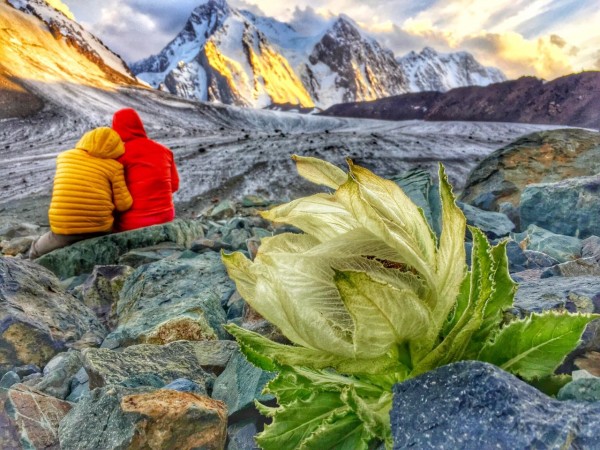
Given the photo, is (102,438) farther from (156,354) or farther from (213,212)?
(213,212)

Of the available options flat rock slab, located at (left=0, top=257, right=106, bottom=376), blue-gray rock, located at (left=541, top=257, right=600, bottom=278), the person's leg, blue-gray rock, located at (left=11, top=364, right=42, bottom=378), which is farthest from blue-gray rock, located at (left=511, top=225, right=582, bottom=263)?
the person's leg

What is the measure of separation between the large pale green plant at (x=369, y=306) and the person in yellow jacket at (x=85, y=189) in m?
4.20


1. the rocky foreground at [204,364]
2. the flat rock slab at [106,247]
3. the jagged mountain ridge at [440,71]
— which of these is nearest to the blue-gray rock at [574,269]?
the rocky foreground at [204,364]

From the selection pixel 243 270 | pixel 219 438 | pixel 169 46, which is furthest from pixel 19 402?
pixel 169 46

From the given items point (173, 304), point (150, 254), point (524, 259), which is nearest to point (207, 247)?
point (150, 254)

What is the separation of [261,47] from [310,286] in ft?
393

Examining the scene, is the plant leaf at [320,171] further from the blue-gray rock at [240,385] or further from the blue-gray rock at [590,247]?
the blue-gray rock at [590,247]

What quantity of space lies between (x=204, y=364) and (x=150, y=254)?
2.64 m

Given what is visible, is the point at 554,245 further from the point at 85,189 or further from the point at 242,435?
the point at 85,189

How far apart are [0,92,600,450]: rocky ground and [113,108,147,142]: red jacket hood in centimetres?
109

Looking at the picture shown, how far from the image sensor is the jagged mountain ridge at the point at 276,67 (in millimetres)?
101812

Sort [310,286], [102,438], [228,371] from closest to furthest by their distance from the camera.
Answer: [310,286], [102,438], [228,371]

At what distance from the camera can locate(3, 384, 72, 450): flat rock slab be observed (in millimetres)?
1172

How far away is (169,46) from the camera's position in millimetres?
145000
